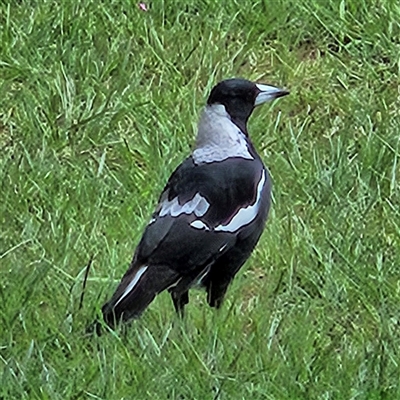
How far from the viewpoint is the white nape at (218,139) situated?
10.6ft

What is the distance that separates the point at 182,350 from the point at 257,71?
62.5 inches

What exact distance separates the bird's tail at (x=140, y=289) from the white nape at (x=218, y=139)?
0.29 m

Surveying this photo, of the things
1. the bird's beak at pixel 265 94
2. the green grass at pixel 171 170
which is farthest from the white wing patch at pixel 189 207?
the bird's beak at pixel 265 94

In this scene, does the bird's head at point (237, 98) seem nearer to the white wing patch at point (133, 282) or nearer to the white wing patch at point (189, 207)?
the white wing patch at point (189, 207)

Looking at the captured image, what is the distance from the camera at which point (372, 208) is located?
3795 millimetres

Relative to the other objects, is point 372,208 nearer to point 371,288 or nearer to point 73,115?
point 371,288

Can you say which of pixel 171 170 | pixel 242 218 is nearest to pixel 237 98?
pixel 242 218

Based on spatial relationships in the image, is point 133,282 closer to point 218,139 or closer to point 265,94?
point 218,139

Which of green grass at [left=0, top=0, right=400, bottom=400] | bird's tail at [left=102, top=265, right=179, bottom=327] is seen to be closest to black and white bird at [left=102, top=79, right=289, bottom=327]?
bird's tail at [left=102, top=265, right=179, bottom=327]

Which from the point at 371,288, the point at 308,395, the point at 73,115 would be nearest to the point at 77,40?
the point at 73,115

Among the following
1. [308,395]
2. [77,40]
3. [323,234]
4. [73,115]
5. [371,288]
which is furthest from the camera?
[77,40]

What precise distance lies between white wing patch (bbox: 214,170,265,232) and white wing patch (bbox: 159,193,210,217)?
0.05m

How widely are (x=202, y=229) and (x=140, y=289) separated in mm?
188

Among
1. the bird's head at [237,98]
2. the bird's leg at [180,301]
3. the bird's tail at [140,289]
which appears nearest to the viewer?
the bird's tail at [140,289]
